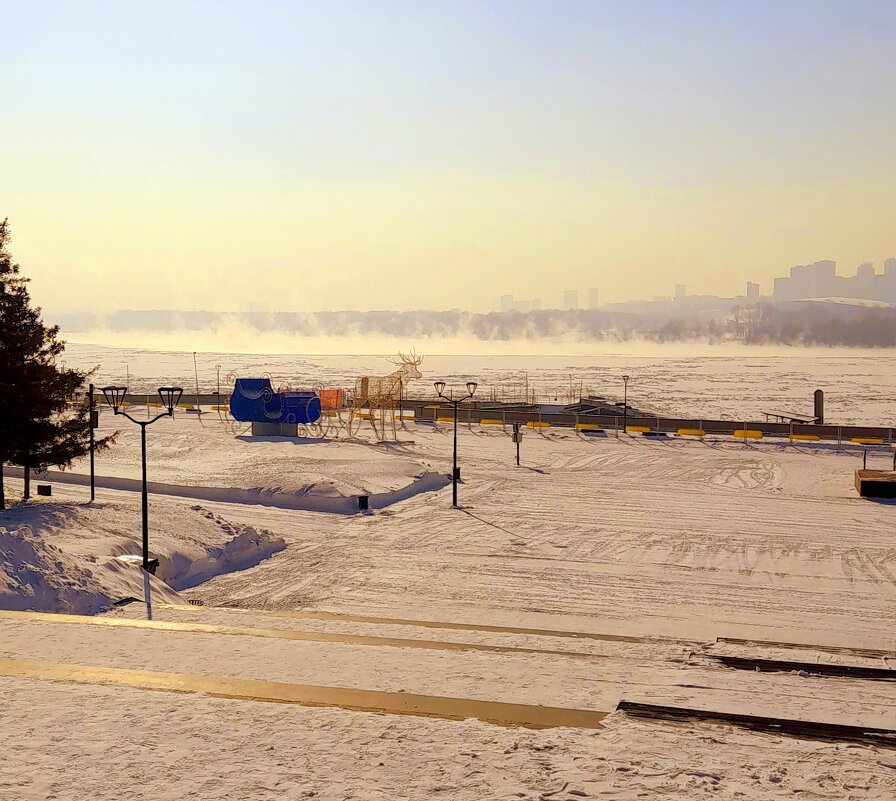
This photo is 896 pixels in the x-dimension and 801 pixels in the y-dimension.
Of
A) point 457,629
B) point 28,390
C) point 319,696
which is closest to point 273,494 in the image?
point 28,390

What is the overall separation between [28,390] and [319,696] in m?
17.8

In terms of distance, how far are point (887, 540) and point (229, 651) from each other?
62.9 ft

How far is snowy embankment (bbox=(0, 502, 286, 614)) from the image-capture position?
17.0 meters

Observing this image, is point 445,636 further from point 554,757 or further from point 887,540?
point 887,540

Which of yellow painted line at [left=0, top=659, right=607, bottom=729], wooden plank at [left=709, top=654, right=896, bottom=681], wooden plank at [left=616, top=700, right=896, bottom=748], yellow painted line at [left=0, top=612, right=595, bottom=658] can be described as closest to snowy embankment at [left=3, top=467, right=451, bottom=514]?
yellow painted line at [left=0, top=612, right=595, bottom=658]

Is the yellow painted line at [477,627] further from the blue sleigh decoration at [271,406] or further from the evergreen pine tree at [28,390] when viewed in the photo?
the blue sleigh decoration at [271,406]

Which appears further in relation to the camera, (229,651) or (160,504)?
(160,504)

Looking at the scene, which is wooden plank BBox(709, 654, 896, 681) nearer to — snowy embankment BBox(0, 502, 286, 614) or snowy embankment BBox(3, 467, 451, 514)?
snowy embankment BBox(0, 502, 286, 614)

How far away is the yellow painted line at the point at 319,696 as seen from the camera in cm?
979

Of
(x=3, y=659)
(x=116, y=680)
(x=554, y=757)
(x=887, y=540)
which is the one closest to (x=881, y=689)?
(x=554, y=757)

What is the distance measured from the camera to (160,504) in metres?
26.2

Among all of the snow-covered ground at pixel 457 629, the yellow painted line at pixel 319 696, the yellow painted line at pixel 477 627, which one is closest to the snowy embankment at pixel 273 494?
the snow-covered ground at pixel 457 629

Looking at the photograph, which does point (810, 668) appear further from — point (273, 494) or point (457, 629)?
A: point (273, 494)

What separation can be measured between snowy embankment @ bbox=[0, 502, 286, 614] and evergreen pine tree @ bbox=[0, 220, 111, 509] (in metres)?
1.78
